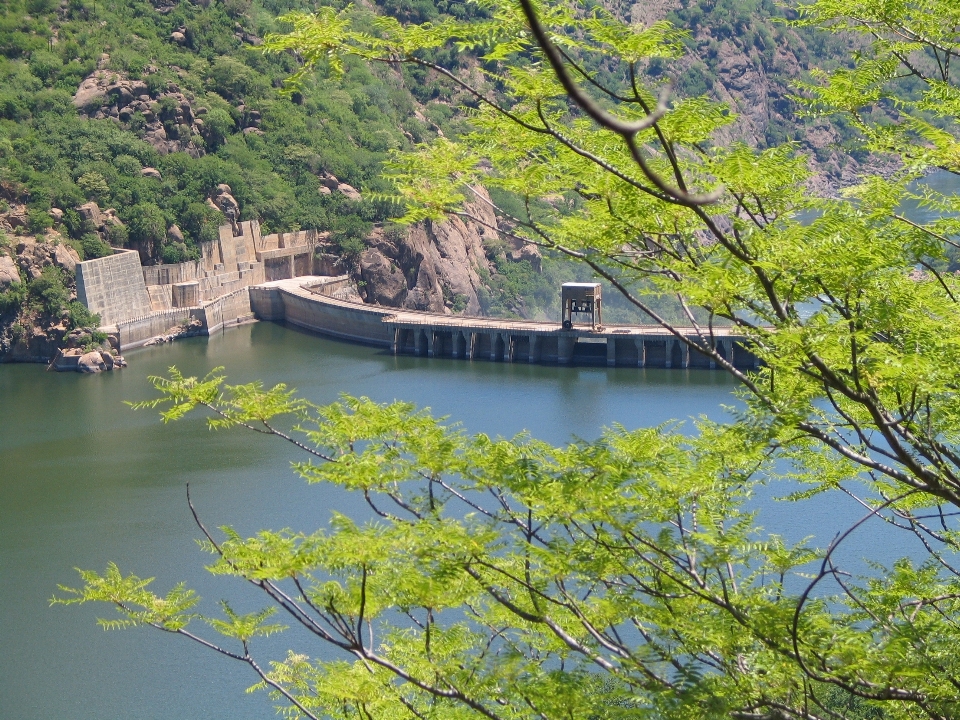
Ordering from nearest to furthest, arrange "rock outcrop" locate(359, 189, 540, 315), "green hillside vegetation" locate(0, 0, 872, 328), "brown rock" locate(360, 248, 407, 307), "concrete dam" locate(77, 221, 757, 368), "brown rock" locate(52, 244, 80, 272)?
"concrete dam" locate(77, 221, 757, 368) → "brown rock" locate(52, 244, 80, 272) → "green hillside vegetation" locate(0, 0, 872, 328) → "rock outcrop" locate(359, 189, 540, 315) → "brown rock" locate(360, 248, 407, 307)

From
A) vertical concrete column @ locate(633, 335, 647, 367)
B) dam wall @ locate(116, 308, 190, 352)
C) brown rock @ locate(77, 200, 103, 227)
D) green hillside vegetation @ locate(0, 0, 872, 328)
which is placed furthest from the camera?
green hillside vegetation @ locate(0, 0, 872, 328)

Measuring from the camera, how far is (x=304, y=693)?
44.6ft

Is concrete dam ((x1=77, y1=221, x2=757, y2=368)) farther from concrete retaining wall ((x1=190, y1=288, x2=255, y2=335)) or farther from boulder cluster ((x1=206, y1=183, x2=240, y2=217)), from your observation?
boulder cluster ((x1=206, y1=183, x2=240, y2=217))

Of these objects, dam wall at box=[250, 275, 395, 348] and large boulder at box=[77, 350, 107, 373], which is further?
dam wall at box=[250, 275, 395, 348]

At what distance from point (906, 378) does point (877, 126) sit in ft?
10.5

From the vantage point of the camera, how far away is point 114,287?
55.7 meters

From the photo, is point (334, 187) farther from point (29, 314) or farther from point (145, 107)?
point (29, 314)

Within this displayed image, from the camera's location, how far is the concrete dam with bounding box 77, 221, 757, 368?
5131 cm

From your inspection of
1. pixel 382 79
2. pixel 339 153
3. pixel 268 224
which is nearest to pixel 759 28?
pixel 382 79

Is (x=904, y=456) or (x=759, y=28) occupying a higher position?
(x=759, y=28)

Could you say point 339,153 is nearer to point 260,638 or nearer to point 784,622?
point 260,638

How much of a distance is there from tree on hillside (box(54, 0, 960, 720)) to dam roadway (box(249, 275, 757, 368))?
37.3m

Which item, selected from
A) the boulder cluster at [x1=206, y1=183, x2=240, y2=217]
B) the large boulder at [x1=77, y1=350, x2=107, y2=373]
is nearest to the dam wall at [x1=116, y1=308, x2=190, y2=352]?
the large boulder at [x1=77, y1=350, x2=107, y2=373]

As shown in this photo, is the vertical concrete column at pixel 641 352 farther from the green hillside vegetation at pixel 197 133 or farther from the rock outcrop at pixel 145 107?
the rock outcrop at pixel 145 107
